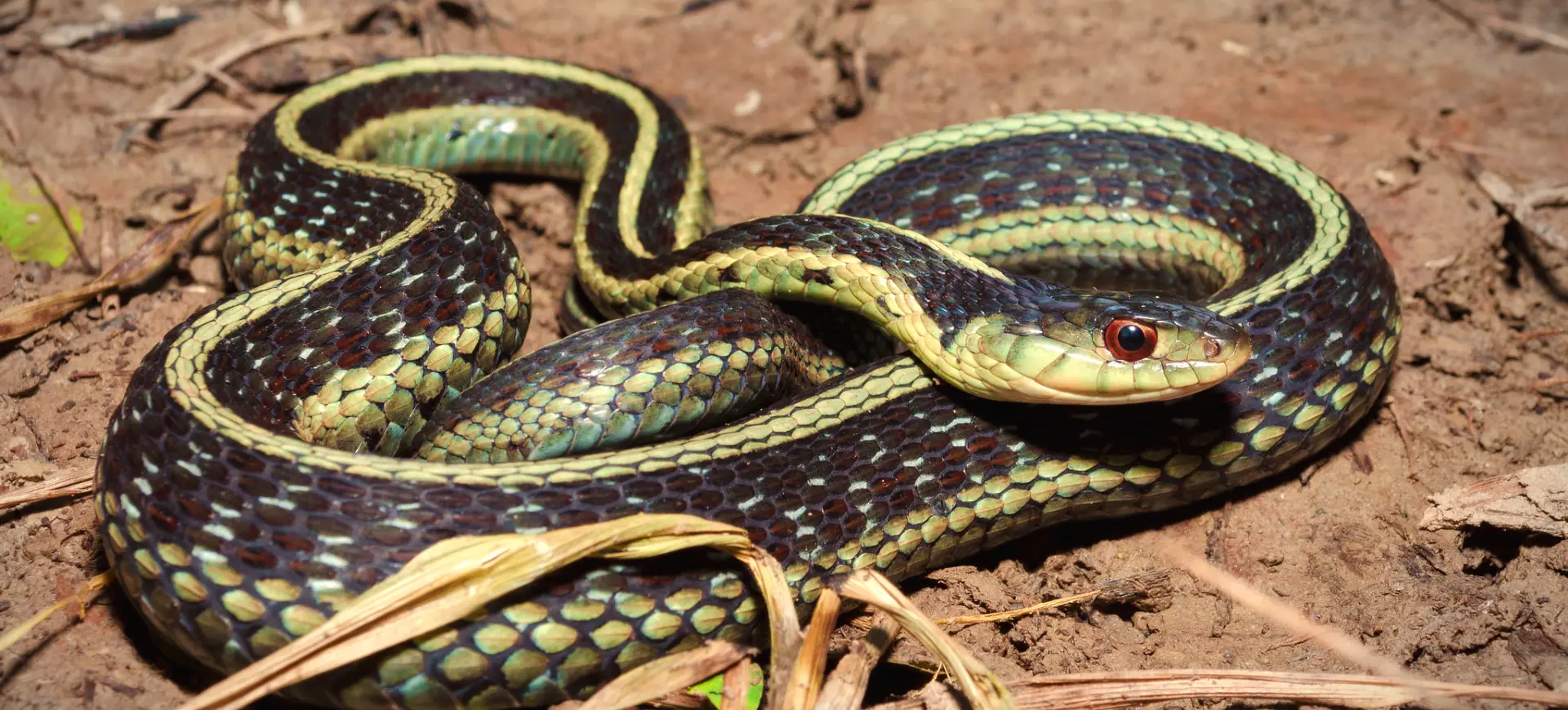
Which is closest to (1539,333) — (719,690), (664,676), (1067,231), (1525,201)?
(1525,201)

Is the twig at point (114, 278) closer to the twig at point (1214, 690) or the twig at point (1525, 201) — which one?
the twig at point (1214, 690)

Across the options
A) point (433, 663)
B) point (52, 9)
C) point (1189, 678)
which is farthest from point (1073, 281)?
point (52, 9)

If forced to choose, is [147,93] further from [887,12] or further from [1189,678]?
[1189,678]

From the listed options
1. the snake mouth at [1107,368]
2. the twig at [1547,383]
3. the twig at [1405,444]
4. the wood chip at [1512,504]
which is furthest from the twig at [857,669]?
the twig at [1547,383]

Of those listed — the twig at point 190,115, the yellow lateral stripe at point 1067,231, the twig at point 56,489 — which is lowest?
the twig at point 56,489

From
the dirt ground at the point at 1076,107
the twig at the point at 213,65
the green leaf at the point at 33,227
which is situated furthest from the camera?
the twig at the point at 213,65

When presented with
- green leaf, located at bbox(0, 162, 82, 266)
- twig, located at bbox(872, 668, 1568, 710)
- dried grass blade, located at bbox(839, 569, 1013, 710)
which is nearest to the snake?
dried grass blade, located at bbox(839, 569, 1013, 710)

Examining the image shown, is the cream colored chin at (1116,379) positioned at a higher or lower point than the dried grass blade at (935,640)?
higher

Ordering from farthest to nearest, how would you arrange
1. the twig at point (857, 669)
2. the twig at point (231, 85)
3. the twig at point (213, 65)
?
1. the twig at point (231, 85)
2. the twig at point (213, 65)
3. the twig at point (857, 669)
